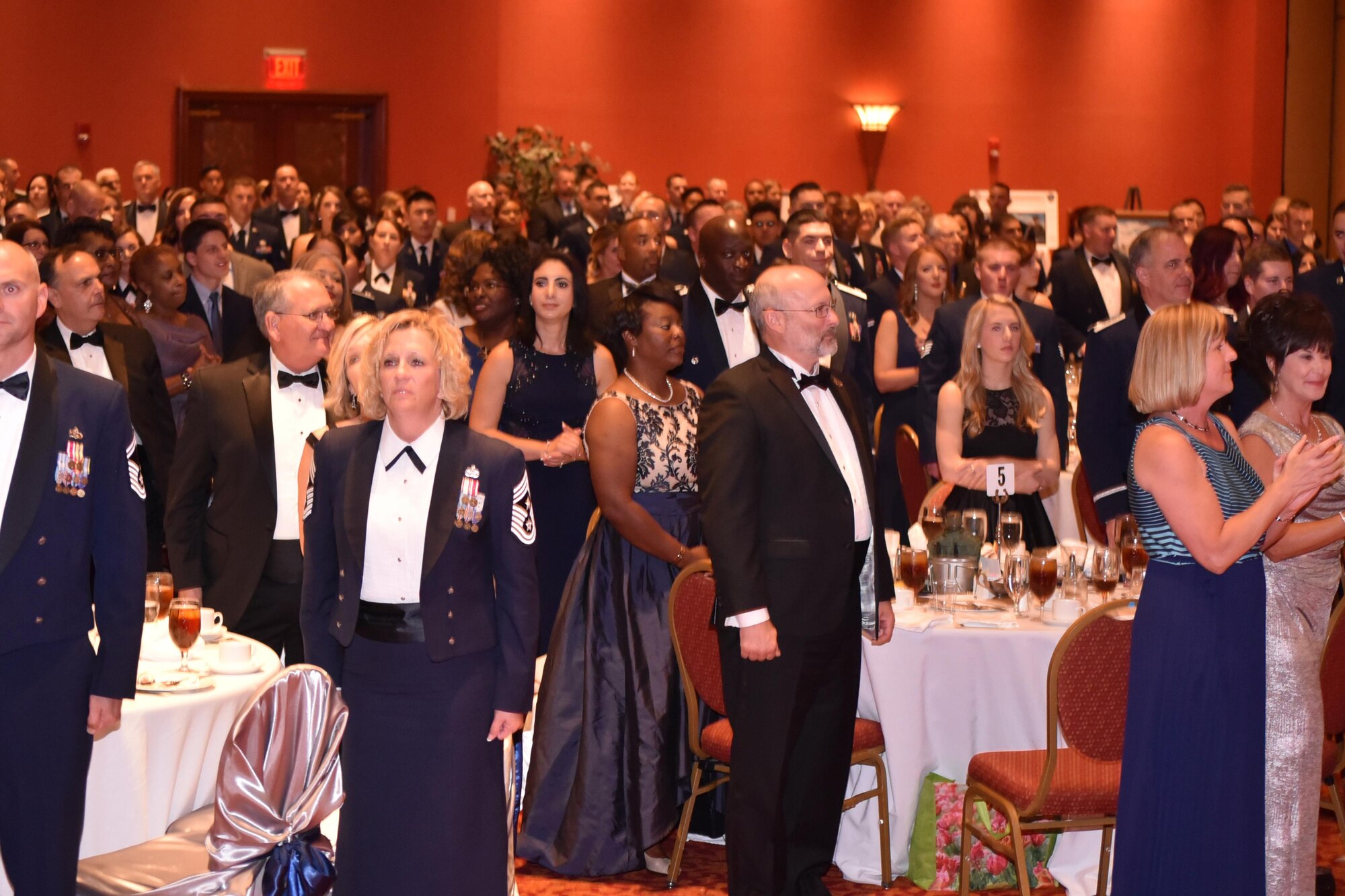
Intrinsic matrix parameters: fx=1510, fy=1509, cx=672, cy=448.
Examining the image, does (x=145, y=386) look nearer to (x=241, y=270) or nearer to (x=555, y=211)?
(x=241, y=270)

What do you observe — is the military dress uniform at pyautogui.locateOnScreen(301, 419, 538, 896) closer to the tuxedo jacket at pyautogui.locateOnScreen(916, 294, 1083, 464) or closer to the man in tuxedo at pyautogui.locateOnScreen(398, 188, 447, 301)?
the tuxedo jacket at pyautogui.locateOnScreen(916, 294, 1083, 464)

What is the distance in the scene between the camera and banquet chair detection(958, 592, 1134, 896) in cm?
378

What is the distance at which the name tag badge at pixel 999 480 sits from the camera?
4.99 meters

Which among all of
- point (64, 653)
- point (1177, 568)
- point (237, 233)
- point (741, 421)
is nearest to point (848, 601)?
point (741, 421)

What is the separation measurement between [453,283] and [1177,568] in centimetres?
346

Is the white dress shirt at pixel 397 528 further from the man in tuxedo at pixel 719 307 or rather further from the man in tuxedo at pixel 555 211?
the man in tuxedo at pixel 555 211

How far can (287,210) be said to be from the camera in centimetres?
1229

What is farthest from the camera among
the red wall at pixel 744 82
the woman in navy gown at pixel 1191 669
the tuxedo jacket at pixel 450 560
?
the red wall at pixel 744 82

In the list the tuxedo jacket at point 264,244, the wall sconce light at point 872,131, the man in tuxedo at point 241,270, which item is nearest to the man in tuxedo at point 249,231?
the tuxedo jacket at point 264,244

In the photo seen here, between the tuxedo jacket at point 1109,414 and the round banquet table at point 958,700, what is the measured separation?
1.04 meters

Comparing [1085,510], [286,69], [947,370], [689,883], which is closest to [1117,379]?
A: [1085,510]

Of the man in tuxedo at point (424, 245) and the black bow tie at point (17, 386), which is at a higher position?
the man in tuxedo at point (424, 245)

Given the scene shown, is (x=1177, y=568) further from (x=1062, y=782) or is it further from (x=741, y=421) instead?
(x=741, y=421)

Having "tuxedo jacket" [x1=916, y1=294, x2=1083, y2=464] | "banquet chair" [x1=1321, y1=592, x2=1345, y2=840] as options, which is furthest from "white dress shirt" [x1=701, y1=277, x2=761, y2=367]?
"banquet chair" [x1=1321, y1=592, x2=1345, y2=840]
